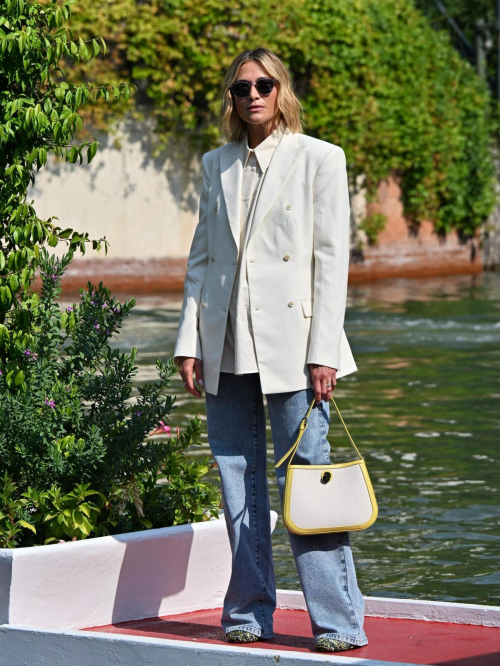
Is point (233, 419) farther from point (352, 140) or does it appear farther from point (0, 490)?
point (352, 140)

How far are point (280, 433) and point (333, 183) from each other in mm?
783

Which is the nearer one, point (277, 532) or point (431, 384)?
point (277, 532)

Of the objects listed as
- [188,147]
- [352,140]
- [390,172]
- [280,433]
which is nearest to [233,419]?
[280,433]

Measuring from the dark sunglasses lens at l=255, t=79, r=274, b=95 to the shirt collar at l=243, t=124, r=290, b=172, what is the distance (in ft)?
0.51

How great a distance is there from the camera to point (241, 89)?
3867mm

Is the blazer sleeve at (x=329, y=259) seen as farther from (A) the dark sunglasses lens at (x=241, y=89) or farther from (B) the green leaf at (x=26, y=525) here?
(B) the green leaf at (x=26, y=525)

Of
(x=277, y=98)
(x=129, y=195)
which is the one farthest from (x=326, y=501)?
(x=129, y=195)

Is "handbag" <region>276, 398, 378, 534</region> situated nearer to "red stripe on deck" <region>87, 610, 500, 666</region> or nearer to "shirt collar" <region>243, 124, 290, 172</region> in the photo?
"red stripe on deck" <region>87, 610, 500, 666</region>

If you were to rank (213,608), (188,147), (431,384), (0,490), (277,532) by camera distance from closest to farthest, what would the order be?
1. (0,490)
2. (213,608)
3. (277,532)
4. (431,384)
5. (188,147)

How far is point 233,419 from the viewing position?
3859mm

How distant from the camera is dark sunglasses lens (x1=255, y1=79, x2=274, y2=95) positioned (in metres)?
3.83

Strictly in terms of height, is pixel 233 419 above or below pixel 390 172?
below

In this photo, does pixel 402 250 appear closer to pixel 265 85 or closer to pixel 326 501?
pixel 265 85

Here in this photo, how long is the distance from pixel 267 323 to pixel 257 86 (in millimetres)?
740
